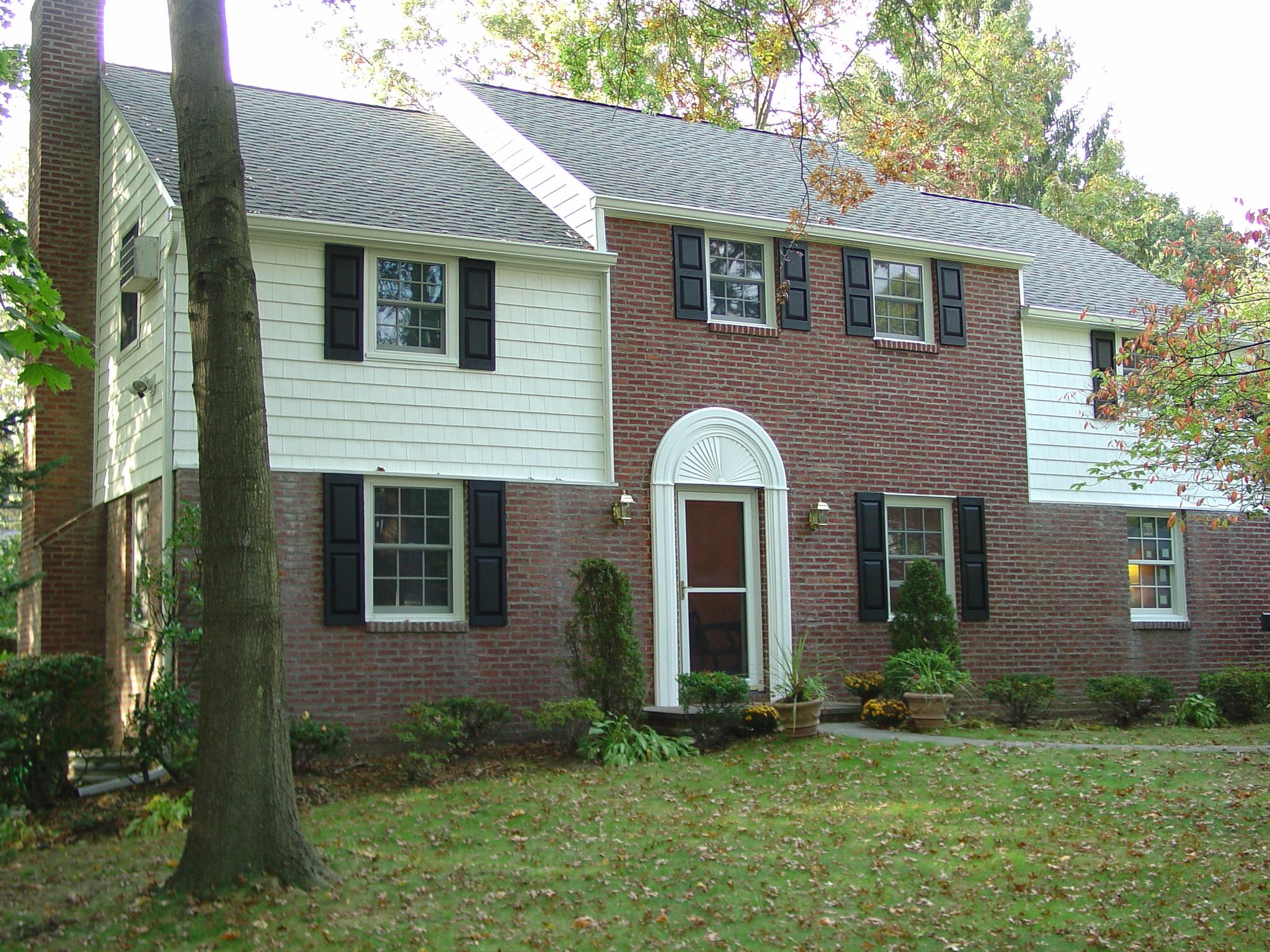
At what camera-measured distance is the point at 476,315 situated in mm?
12734

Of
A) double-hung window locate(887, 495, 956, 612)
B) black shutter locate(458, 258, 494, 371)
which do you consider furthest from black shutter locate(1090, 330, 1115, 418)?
black shutter locate(458, 258, 494, 371)

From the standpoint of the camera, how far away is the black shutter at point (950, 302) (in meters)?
15.3

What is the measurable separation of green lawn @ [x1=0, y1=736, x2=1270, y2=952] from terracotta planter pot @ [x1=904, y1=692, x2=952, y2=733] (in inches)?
78.8

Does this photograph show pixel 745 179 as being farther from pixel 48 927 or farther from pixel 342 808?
pixel 48 927

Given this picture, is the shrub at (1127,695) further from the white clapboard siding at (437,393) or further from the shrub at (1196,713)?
the white clapboard siding at (437,393)

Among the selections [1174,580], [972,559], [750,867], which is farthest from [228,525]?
[1174,580]

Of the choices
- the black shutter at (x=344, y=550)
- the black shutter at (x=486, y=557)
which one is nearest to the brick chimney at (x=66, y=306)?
the black shutter at (x=344, y=550)

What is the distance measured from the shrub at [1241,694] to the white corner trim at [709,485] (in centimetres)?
553

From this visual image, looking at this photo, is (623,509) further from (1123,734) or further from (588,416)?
(1123,734)

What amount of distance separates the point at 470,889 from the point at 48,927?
2.28m

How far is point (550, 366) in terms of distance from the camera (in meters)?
13.1

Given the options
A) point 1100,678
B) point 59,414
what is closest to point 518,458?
point 59,414

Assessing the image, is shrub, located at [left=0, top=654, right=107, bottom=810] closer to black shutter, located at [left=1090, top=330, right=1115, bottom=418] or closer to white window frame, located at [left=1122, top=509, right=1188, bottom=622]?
white window frame, located at [left=1122, top=509, right=1188, bottom=622]

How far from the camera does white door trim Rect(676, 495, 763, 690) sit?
534 inches
